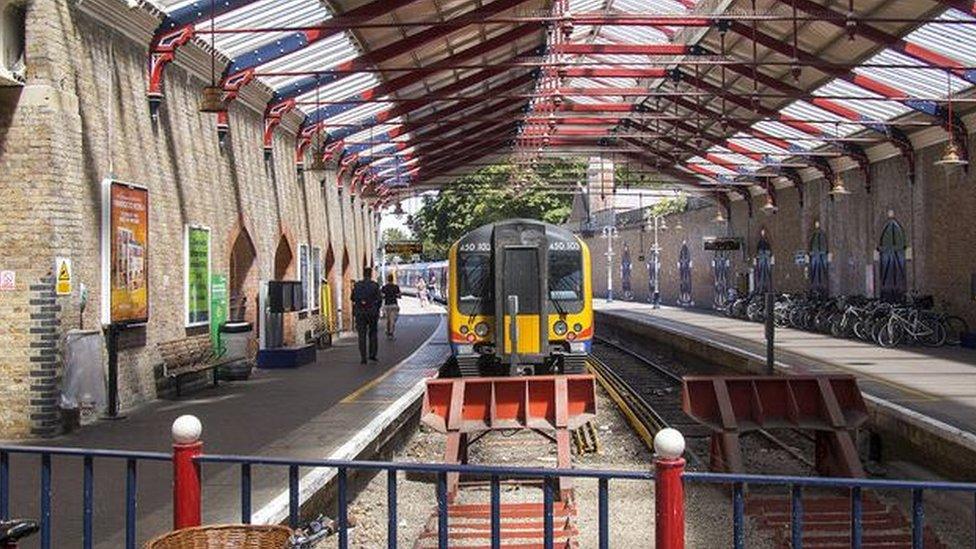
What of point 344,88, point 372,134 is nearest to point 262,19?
point 344,88

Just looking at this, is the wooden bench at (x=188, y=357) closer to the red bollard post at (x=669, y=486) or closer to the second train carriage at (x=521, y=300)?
the second train carriage at (x=521, y=300)

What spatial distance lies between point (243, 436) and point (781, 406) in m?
5.60

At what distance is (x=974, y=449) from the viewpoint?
9414 mm

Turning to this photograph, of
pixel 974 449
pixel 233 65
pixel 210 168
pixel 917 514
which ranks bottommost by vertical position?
pixel 974 449

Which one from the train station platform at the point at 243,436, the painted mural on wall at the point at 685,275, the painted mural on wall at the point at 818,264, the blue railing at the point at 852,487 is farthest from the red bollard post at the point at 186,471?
the painted mural on wall at the point at 685,275

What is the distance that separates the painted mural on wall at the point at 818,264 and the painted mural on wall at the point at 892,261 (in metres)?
3.39

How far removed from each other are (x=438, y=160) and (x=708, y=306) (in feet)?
42.5

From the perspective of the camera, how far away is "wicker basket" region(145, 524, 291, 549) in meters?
4.26

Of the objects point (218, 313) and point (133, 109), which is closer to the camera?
point (133, 109)

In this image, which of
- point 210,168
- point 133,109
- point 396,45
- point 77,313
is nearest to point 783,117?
point 396,45

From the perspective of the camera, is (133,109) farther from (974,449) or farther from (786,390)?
(974,449)

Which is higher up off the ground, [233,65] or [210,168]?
[233,65]

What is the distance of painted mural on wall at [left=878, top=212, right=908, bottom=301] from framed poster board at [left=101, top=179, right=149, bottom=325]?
17.3 m

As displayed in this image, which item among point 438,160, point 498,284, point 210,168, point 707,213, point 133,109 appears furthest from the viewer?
point 707,213
